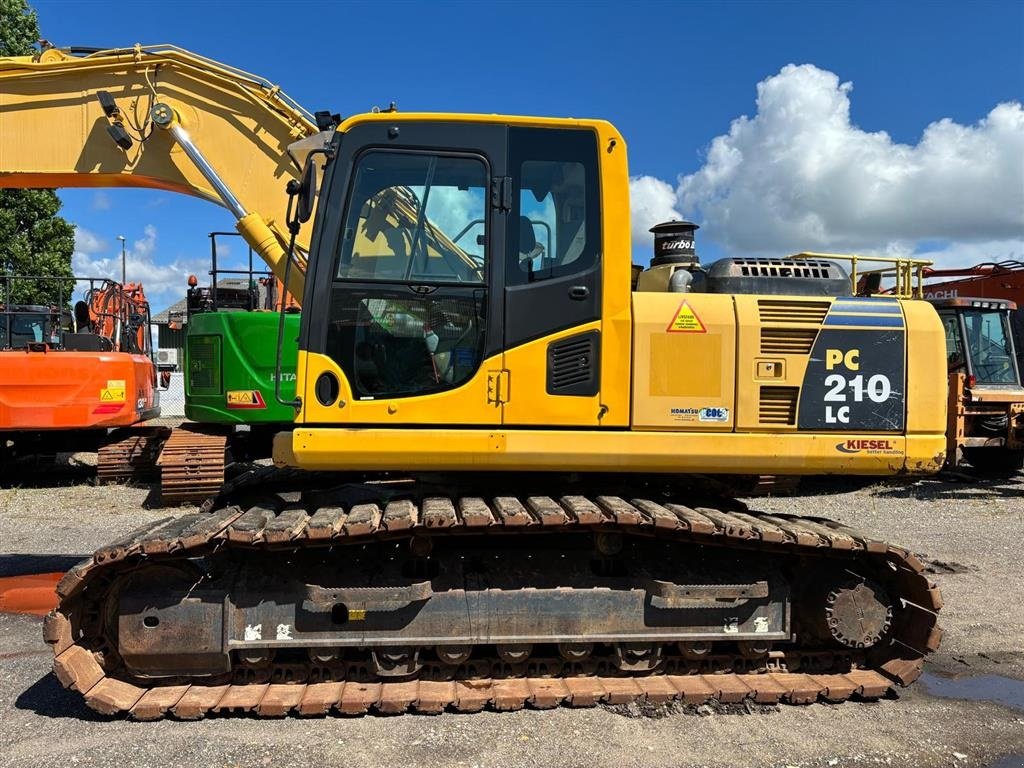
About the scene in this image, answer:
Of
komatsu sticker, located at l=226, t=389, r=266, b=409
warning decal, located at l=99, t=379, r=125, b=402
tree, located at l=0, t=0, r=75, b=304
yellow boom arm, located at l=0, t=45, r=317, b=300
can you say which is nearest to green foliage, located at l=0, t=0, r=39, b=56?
tree, located at l=0, t=0, r=75, b=304

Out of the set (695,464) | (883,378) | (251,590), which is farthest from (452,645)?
(883,378)

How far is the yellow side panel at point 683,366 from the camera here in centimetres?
425

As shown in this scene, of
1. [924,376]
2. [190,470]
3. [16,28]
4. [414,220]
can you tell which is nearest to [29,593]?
[190,470]

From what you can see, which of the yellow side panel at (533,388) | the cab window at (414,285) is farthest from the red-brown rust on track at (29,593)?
the yellow side panel at (533,388)

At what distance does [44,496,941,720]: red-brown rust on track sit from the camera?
392 cm

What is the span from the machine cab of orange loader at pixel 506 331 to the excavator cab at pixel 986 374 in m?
9.28

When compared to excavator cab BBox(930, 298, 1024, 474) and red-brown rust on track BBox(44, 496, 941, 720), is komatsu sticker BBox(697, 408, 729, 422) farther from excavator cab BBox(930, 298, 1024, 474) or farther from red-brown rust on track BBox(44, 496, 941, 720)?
excavator cab BBox(930, 298, 1024, 474)

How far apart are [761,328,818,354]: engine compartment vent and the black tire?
33.1ft

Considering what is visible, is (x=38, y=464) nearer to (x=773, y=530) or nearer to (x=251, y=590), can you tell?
(x=251, y=590)

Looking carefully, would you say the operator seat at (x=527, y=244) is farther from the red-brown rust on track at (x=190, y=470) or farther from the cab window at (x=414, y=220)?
the red-brown rust on track at (x=190, y=470)

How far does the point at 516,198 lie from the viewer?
4.18 m

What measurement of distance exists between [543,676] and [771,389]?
2.10 metres

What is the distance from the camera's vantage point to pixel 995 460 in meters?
13.0

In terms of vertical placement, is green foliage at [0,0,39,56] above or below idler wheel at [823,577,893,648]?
above
